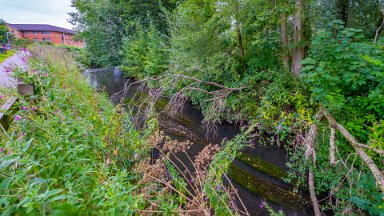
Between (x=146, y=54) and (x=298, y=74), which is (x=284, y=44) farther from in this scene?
(x=146, y=54)

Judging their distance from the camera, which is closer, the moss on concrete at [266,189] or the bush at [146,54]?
the moss on concrete at [266,189]

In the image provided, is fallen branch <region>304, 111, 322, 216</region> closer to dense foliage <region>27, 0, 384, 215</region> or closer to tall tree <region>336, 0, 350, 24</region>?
dense foliage <region>27, 0, 384, 215</region>

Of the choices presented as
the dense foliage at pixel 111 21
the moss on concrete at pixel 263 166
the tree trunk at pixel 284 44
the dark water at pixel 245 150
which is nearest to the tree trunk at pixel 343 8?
the tree trunk at pixel 284 44

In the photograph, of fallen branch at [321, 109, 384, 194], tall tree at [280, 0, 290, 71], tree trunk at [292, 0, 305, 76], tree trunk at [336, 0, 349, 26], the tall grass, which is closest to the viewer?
the tall grass

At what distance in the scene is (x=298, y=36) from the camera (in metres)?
4.76

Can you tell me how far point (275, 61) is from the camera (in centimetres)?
542

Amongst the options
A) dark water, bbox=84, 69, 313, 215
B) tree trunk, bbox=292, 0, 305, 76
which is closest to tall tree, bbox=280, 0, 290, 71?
tree trunk, bbox=292, 0, 305, 76

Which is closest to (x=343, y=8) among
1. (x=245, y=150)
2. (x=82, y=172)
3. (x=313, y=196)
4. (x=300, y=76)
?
(x=300, y=76)

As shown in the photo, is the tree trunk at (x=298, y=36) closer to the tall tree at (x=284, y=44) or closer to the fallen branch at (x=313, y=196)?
the tall tree at (x=284, y=44)

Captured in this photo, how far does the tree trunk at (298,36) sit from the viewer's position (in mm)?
4402

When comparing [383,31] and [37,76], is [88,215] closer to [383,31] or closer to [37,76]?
[37,76]

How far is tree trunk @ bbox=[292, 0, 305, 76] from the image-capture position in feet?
14.4

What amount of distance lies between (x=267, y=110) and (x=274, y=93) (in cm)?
49

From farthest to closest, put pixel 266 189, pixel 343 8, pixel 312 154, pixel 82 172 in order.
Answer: pixel 343 8 → pixel 266 189 → pixel 312 154 → pixel 82 172
